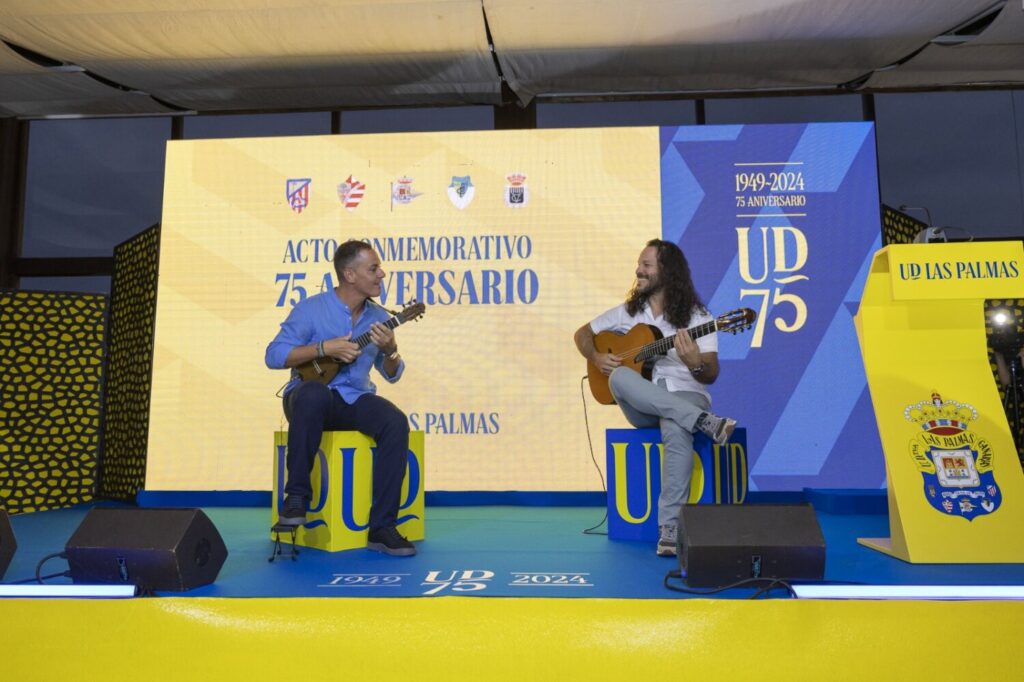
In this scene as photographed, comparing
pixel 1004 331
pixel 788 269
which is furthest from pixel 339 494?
pixel 1004 331

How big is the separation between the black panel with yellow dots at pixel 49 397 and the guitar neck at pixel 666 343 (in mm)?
3626

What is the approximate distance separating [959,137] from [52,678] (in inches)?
273

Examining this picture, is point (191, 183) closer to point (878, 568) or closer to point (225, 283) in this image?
point (225, 283)

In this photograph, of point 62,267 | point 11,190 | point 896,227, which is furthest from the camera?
point 11,190

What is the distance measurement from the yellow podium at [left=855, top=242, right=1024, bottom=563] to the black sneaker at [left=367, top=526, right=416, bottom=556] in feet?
5.27

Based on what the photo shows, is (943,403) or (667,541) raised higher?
(943,403)

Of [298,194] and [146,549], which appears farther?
[298,194]

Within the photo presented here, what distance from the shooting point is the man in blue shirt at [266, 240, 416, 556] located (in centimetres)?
271

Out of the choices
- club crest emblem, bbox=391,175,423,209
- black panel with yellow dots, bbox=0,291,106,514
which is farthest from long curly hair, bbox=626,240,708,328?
black panel with yellow dots, bbox=0,291,106,514

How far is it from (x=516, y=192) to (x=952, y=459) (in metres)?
3.07

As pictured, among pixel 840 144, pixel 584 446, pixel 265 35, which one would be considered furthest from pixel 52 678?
pixel 840 144

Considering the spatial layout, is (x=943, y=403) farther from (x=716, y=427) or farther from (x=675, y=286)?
(x=675, y=286)

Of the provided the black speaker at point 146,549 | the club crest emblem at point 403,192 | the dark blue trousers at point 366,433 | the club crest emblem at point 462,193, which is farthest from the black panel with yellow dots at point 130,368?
→ the black speaker at point 146,549

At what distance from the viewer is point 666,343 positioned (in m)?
3.14
